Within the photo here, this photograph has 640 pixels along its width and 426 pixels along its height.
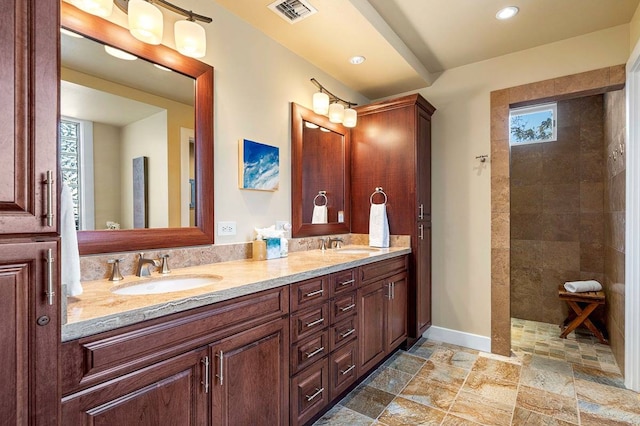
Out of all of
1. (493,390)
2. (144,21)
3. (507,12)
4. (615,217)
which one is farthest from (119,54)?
(615,217)

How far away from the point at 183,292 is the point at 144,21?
122 centimetres

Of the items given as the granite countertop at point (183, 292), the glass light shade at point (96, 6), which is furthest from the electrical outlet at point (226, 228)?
the glass light shade at point (96, 6)

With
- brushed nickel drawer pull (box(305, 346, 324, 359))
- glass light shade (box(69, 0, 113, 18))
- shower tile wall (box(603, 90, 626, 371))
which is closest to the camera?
glass light shade (box(69, 0, 113, 18))

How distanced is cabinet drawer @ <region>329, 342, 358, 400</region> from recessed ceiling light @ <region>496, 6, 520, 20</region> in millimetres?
2394

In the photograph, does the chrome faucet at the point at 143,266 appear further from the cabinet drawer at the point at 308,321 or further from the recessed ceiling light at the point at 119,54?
the recessed ceiling light at the point at 119,54

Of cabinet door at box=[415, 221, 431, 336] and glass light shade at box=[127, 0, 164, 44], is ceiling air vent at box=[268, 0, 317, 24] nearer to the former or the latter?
glass light shade at box=[127, 0, 164, 44]

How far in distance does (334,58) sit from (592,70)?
1936mm

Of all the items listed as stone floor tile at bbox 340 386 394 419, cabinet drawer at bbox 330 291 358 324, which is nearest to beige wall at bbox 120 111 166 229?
cabinet drawer at bbox 330 291 358 324

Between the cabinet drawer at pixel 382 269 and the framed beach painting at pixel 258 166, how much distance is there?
0.87 metres

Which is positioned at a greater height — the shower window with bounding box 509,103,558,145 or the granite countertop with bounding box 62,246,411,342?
the shower window with bounding box 509,103,558,145

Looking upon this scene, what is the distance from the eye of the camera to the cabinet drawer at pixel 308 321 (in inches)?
62.4

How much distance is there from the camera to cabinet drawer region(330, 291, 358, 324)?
186cm

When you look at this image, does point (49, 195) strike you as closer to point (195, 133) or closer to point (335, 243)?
point (195, 133)

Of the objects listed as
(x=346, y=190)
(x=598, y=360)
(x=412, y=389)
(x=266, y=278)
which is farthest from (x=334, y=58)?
(x=598, y=360)
